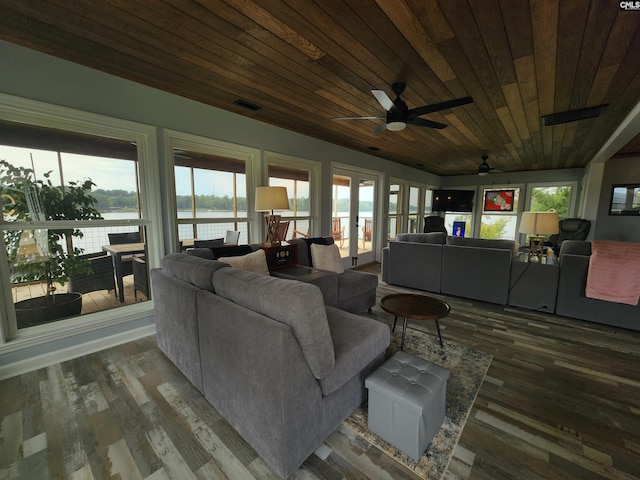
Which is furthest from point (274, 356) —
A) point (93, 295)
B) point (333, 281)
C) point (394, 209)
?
point (394, 209)

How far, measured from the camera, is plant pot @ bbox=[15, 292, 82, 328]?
220cm

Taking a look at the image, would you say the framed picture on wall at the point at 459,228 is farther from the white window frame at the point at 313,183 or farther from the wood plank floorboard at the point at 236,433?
the wood plank floorboard at the point at 236,433

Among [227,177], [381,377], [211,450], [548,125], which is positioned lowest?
[211,450]

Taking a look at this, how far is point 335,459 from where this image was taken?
140cm

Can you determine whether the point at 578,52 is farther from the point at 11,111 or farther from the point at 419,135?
the point at 11,111

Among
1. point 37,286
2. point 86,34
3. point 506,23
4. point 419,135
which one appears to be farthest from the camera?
point 419,135

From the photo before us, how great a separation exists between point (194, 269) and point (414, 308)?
186cm

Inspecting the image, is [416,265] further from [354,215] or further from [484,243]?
[354,215]

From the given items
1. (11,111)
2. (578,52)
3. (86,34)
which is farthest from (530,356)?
(11,111)

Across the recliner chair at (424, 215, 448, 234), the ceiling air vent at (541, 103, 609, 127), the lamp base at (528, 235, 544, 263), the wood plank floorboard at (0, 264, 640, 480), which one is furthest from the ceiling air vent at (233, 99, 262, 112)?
the recliner chair at (424, 215, 448, 234)

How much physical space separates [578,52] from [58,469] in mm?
4124

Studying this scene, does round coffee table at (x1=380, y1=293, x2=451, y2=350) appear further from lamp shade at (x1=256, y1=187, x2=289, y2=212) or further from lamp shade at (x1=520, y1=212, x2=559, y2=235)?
lamp shade at (x1=520, y1=212, x2=559, y2=235)

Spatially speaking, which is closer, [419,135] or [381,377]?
[381,377]

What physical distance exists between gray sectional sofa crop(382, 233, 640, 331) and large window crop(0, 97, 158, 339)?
11.6 feet
